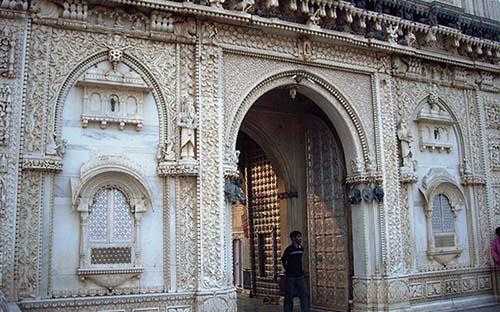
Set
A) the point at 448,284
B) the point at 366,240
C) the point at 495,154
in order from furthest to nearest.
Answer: the point at 495,154, the point at 448,284, the point at 366,240

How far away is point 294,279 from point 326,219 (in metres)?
1.65

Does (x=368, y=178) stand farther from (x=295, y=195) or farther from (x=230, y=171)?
(x=230, y=171)

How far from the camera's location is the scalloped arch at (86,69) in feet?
22.4

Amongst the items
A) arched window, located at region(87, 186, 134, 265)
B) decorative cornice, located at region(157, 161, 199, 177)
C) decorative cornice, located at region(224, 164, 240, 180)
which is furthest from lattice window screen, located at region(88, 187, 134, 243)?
decorative cornice, located at region(224, 164, 240, 180)

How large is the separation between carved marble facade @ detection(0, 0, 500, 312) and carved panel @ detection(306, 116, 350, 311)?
86mm

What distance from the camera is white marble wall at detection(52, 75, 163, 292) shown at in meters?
6.64

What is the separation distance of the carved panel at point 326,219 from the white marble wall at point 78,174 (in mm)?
3676

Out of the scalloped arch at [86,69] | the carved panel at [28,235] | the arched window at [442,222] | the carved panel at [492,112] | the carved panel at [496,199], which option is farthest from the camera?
the carved panel at [492,112]

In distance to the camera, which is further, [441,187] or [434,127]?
[434,127]

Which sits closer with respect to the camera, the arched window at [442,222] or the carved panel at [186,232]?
the carved panel at [186,232]

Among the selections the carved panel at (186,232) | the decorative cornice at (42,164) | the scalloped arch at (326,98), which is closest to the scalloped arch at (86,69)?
the decorative cornice at (42,164)

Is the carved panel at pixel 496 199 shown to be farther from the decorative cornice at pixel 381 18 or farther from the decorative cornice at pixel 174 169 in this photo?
the decorative cornice at pixel 174 169

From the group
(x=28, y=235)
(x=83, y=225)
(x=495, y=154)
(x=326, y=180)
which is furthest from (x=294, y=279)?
(x=495, y=154)

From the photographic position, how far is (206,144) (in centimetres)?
760
